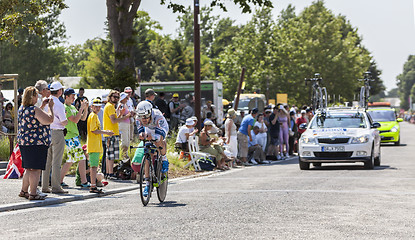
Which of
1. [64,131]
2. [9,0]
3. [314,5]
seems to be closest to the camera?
[64,131]

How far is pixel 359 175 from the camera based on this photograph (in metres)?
18.9

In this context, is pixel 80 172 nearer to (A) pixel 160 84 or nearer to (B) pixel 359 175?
(B) pixel 359 175

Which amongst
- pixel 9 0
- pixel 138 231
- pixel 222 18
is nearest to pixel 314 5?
pixel 222 18

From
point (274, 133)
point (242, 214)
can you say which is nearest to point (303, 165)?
point (274, 133)

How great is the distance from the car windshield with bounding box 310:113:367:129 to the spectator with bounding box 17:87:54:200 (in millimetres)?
10730

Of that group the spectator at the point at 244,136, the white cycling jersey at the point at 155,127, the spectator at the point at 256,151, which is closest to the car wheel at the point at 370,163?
the spectator at the point at 244,136

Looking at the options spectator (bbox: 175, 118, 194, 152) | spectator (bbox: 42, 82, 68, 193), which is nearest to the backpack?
spectator (bbox: 175, 118, 194, 152)

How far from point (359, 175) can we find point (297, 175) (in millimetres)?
1423

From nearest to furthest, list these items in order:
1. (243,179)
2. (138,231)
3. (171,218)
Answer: (138,231) → (171,218) → (243,179)

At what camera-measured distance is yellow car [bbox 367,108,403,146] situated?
36.0 m

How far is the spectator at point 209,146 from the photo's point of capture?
21794 millimetres

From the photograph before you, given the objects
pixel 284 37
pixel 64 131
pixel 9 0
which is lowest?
pixel 64 131

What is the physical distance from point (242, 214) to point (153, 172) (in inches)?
83.6

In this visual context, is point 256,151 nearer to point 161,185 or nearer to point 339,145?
point 339,145
